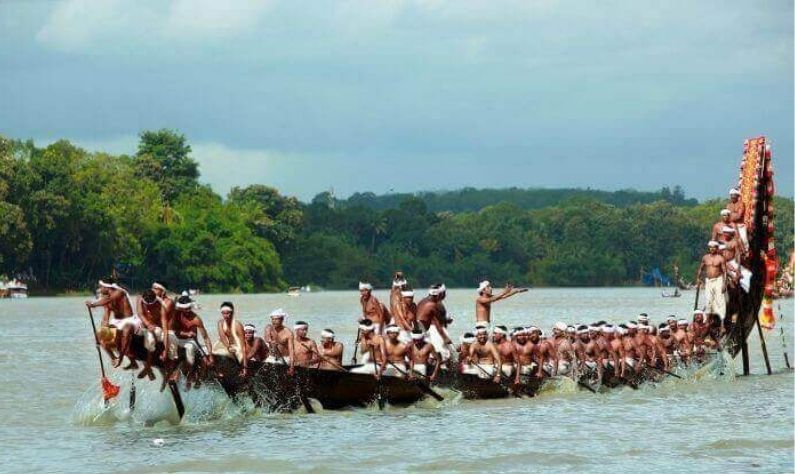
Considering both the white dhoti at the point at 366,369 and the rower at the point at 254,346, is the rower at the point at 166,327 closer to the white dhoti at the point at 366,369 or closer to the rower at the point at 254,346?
the rower at the point at 254,346

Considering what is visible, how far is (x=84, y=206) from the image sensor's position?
99312mm

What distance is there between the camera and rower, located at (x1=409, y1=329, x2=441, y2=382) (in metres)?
28.3

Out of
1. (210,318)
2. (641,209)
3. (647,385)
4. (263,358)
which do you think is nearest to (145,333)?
(263,358)

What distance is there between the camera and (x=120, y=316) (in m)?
24.2

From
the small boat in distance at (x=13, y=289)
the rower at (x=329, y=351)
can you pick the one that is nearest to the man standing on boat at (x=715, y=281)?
the rower at (x=329, y=351)

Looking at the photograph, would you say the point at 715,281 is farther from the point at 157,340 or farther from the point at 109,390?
the point at 157,340

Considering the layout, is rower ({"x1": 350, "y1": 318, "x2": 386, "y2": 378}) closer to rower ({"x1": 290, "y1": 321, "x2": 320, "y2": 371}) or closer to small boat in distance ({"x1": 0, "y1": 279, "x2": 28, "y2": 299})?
rower ({"x1": 290, "y1": 321, "x2": 320, "y2": 371})

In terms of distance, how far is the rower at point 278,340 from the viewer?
26.7 metres

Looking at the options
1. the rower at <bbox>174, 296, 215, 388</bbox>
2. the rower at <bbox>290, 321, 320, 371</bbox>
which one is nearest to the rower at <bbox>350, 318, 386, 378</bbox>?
the rower at <bbox>290, 321, 320, 371</bbox>

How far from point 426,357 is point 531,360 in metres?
2.92

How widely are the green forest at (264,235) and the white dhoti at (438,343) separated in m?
16.2

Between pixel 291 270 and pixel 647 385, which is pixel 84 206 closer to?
pixel 291 270

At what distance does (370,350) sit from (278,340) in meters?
1.77

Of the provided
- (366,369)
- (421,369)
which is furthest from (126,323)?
(421,369)
